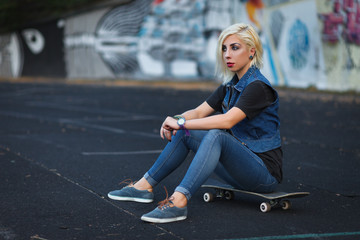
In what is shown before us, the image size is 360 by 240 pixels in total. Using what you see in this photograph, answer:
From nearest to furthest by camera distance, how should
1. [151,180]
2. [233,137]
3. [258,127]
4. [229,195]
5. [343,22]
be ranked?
[233,137] < [258,127] < [151,180] < [229,195] < [343,22]

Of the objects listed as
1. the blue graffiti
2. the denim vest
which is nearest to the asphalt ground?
the denim vest

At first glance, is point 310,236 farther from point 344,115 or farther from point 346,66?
point 346,66

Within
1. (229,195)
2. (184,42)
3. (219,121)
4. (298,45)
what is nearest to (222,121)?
(219,121)

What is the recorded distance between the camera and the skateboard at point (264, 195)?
13.9 feet

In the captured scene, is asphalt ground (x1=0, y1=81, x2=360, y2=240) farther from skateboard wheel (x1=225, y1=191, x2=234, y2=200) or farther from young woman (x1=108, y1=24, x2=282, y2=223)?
young woman (x1=108, y1=24, x2=282, y2=223)

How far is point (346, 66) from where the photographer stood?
725 inches

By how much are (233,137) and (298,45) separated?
56.4 ft

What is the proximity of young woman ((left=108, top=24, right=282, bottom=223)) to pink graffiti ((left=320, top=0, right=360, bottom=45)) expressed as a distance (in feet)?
47.9

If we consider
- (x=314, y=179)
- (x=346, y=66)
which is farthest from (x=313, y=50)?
(x=314, y=179)

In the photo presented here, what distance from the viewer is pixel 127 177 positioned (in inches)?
225

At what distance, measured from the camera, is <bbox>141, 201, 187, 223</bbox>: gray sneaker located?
4.00 meters

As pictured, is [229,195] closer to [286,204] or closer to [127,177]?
[286,204]

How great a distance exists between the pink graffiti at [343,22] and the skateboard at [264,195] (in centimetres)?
1446

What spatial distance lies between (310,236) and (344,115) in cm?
901
